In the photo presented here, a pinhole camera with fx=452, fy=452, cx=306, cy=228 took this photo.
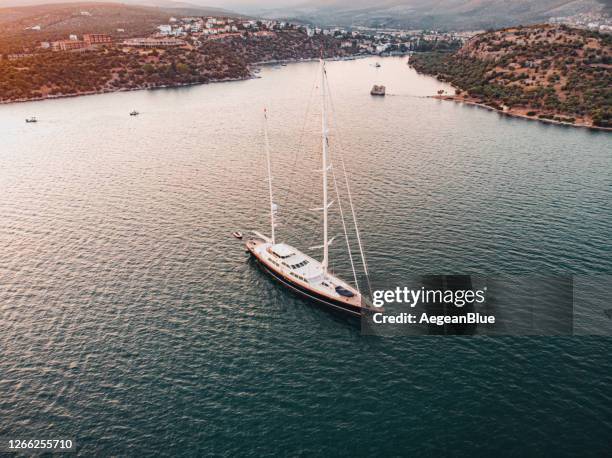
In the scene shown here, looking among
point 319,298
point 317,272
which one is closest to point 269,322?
point 319,298

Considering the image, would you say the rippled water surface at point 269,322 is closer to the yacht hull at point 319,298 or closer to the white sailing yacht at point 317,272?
the yacht hull at point 319,298

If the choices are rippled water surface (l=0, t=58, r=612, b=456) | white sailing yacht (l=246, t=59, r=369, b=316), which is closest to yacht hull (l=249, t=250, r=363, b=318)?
white sailing yacht (l=246, t=59, r=369, b=316)

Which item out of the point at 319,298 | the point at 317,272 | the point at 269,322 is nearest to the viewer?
the point at 269,322

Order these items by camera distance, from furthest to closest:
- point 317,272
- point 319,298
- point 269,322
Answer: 1. point 317,272
2. point 319,298
3. point 269,322

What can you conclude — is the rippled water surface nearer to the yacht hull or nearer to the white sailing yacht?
the yacht hull

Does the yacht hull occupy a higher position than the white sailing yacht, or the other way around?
the white sailing yacht

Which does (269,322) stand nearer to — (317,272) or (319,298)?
(319,298)

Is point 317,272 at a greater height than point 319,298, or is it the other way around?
point 317,272

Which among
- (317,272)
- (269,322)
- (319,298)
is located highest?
(317,272)

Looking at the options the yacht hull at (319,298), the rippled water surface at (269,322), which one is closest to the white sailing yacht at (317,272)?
the yacht hull at (319,298)

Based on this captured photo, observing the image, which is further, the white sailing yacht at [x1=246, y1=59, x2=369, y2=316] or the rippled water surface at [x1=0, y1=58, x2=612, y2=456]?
the white sailing yacht at [x1=246, y1=59, x2=369, y2=316]
